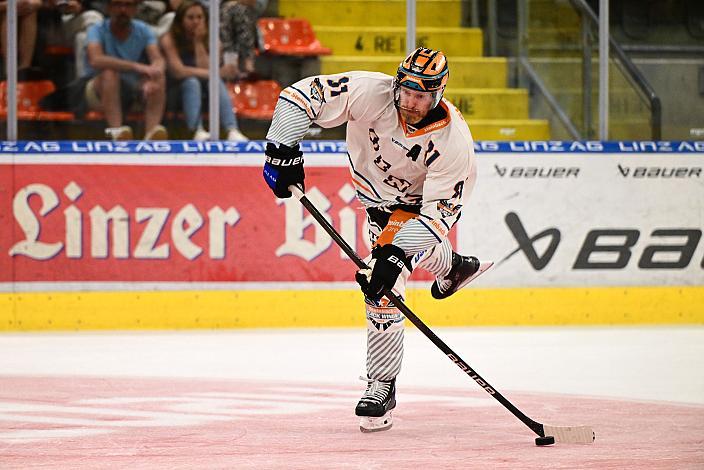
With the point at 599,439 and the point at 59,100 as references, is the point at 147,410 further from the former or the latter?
the point at 59,100

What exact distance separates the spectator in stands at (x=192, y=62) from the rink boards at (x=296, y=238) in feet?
0.66

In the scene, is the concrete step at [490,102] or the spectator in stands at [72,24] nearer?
the spectator in stands at [72,24]

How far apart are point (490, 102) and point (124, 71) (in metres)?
2.54

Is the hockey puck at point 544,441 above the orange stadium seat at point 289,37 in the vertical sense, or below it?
below

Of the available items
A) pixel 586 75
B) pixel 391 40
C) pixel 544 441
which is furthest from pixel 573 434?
pixel 391 40

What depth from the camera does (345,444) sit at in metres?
4.55

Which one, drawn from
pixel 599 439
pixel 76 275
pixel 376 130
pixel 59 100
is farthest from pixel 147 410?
pixel 59 100

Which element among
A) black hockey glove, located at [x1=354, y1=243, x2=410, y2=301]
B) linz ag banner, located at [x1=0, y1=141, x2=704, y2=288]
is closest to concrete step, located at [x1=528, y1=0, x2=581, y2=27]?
linz ag banner, located at [x1=0, y1=141, x2=704, y2=288]

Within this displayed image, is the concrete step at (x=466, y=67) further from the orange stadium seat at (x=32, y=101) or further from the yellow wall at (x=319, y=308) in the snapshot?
the orange stadium seat at (x=32, y=101)

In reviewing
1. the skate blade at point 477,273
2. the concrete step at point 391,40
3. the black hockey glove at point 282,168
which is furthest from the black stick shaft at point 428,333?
the concrete step at point 391,40

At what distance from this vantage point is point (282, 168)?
15.4 ft

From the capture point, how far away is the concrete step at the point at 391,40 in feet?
28.8

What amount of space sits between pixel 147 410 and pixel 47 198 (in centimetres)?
327

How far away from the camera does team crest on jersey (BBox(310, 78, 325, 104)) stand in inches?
188
